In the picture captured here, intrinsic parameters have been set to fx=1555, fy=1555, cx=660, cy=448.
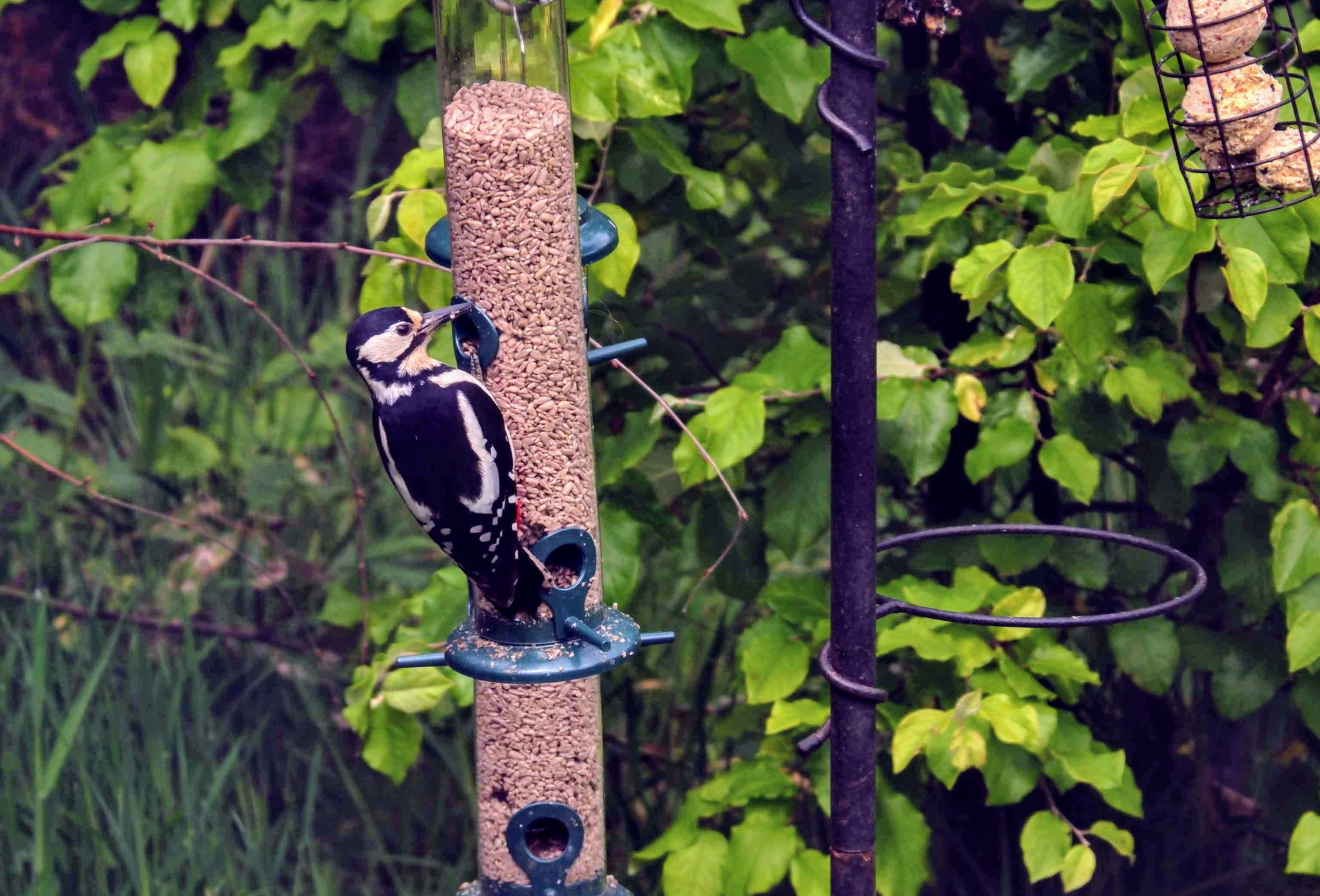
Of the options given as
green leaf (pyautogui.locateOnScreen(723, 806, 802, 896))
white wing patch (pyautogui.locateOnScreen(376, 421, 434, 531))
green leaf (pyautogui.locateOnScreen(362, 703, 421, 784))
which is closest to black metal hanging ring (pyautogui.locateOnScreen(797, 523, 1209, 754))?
white wing patch (pyautogui.locateOnScreen(376, 421, 434, 531))

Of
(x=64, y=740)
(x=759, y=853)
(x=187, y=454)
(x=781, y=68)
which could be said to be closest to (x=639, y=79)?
(x=781, y=68)

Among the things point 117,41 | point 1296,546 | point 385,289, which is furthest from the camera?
point 117,41

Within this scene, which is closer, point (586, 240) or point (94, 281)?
Result: point (586, 240)

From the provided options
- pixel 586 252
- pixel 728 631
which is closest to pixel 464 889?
pixel 586 252

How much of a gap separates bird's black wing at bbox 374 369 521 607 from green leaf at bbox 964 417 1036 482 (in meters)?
0.74

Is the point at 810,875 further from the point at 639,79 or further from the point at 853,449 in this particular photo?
the point at 639,79

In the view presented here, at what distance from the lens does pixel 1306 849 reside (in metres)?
2.44

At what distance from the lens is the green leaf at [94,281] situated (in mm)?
2762

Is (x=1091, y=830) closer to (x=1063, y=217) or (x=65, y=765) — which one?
(x=1063, y=217)

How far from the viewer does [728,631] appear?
375cm

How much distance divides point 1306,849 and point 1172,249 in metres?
0.99

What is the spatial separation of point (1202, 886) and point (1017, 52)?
6.13 ft

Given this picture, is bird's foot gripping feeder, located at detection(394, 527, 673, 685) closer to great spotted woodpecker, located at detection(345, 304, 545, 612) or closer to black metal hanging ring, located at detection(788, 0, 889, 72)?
great spotted woodpecker, located at detection(345, 304, 545, 612)

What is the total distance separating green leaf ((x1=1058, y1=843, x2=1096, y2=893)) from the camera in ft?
8.40
